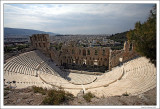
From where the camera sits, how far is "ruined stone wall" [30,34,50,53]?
2568cm

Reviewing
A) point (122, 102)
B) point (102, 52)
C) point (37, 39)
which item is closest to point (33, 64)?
point (37, 39)

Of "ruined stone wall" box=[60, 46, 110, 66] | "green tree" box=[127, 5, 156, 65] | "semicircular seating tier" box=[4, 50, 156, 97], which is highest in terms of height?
"green tree" box=[127, 5, 156, 65]

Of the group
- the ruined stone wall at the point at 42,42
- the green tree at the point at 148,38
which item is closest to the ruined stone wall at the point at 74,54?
the ruined stone wall at the point at 42,42

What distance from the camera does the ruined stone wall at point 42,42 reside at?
2568 centimetres

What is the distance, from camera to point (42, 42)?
25922mm

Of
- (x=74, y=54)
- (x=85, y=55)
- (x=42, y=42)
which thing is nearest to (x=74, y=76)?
(x=85, y=55)

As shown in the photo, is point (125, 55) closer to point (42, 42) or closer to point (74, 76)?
point (74, 76)

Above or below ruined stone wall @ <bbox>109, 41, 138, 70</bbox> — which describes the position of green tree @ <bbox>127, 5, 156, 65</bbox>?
above

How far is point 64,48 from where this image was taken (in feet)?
88.6

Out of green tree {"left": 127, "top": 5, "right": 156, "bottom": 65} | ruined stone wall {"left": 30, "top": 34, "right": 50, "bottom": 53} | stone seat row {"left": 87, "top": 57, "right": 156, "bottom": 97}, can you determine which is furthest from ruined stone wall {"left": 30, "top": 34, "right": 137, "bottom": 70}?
green tree {"left": 127, "top": 5, "right": 156, "bottom": 65}

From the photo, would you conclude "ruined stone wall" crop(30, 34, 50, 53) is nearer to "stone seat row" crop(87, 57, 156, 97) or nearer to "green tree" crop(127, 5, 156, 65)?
"stone seat row" crop(87, 57, 156, 97)

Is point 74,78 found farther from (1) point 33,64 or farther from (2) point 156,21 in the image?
(2) point 156,21

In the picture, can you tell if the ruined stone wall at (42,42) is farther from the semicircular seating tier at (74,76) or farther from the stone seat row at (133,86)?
the stone seat row at (133,86)

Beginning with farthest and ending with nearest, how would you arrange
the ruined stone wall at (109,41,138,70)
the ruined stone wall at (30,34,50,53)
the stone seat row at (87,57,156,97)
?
the ruined stone wall at (30,34,50,53) → the ruined stone wall at (109,41,138,70) → the stone seat row at (87,57,156,97)
